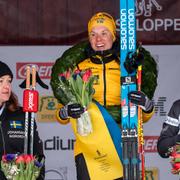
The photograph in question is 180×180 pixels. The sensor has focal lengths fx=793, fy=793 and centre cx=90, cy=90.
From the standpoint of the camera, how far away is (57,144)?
6.95m

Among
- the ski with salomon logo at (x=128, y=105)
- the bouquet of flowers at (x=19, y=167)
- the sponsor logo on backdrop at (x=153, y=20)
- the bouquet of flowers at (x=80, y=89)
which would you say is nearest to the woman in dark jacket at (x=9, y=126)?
the bouquet of flowers at (x=19, y=167)

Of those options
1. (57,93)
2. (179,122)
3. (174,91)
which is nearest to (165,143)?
(179,122)

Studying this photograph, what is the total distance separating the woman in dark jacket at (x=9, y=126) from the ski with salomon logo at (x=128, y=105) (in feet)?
1.86

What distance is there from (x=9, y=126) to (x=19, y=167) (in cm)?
40

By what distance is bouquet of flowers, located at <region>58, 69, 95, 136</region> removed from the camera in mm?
5031

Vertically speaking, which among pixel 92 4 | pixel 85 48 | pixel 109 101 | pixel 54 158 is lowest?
pixel 54 158

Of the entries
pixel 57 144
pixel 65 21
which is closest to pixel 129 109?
pixel 57 144

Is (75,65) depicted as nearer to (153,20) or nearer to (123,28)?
(123,28)

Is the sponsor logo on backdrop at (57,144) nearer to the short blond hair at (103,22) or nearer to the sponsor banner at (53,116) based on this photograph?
the sponsor banner at (53,116)

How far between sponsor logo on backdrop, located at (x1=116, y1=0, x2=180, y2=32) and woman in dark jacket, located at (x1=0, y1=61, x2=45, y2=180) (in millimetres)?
2114

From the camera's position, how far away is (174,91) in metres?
6.95

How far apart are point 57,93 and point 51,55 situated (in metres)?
1.61

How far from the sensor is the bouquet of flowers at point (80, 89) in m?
5.03

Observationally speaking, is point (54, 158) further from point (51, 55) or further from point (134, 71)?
point (134, 71)
